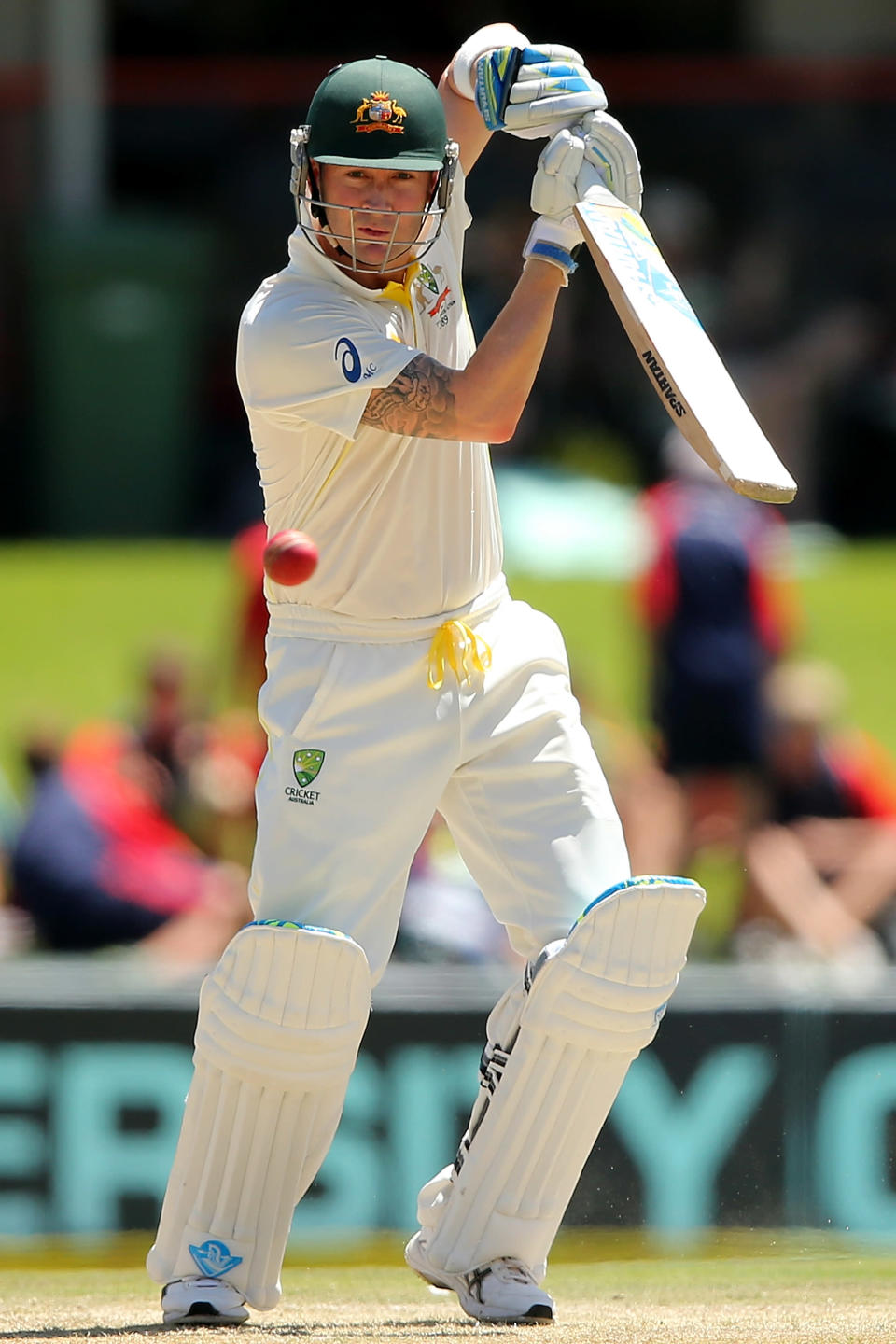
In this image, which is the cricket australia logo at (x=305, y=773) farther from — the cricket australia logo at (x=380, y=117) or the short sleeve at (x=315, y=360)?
the cricket australia logo at (x=380, y=117)

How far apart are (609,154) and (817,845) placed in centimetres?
329

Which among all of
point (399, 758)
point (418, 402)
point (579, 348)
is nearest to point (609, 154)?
point (418, 402)

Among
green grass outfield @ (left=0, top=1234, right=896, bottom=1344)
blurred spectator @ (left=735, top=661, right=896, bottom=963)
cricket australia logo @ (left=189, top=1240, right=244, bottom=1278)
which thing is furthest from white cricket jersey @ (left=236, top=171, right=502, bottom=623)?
blurred spectator @ (left=735, top=661, right=896, bottom=963)

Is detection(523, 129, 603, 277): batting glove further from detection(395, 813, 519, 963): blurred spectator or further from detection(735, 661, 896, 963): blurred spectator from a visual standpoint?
detection(735, 661, 896, 963): blurred spectator

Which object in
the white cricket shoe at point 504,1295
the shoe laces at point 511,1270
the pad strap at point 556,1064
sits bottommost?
the white cricket shoe at point 504,1295

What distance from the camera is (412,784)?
370 cm

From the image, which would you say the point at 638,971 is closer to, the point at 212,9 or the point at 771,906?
the point at 771,906

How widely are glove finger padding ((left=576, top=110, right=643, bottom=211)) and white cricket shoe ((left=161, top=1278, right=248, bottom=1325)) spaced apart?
186 cm

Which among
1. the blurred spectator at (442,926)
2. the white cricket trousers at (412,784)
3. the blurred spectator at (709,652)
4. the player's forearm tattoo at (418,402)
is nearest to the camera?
the player's forearm tattoo at (418,402)

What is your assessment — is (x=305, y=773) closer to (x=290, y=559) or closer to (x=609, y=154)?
(x=290, y=559)

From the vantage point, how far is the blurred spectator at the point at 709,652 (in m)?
6.71

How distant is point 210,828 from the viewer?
6727 mm

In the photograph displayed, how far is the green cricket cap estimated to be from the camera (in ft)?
11.9

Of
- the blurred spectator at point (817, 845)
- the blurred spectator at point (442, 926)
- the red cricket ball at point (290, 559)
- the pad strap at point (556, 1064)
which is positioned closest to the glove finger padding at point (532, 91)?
the red cricket ball at point (290, 559)
